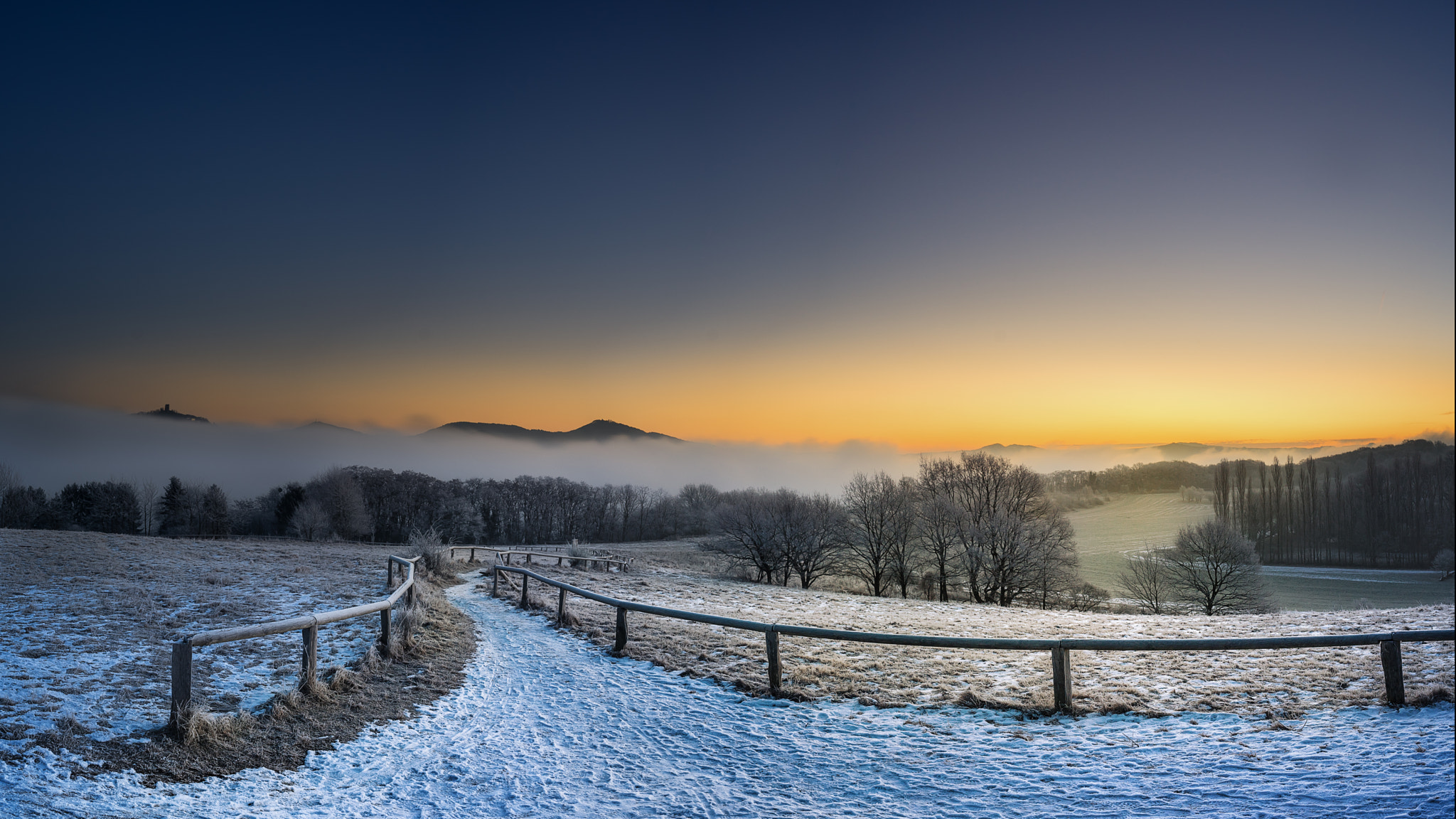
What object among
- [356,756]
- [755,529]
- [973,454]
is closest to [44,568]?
[356,756]

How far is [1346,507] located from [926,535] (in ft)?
164

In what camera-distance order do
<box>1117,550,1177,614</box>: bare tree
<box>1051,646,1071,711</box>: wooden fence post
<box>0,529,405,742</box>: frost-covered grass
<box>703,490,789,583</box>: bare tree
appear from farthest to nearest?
1. <box>703,490,789,583</box>: bare tree
2. <box>1117,550,1177,614</box>: bare tree
3. <box>1051,646,1071,711</box>: wooden fence post
4. <box>0,529,405,742</box>: frost-covered grass

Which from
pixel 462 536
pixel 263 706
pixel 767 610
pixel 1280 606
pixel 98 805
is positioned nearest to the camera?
pixel 98 805

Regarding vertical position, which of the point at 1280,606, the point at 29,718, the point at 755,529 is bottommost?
the point at 1280,606

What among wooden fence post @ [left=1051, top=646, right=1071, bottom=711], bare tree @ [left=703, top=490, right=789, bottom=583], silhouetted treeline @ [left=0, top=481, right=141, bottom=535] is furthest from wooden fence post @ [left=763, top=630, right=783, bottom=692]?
silhouetted treeline @ [left=0, top=481, right=141, bottom=535]

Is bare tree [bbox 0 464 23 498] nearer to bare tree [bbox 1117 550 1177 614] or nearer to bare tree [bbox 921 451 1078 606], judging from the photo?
bare tree [bbox 921 451 1078 606]

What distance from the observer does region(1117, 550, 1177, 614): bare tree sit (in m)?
45.5

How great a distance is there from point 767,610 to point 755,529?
2579cm

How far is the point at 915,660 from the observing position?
1035cm

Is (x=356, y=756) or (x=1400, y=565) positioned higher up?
(x=356, y=756)

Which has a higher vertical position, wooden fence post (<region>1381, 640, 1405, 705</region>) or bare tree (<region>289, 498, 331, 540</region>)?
wooden fence post (<region>1381, 640, 1405, 705</region>)

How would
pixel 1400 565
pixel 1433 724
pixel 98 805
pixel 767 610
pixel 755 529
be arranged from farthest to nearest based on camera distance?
pixel 1400 565, pixel 755 529, pixel 767 610, pixel 1433 724, pixel 98 805

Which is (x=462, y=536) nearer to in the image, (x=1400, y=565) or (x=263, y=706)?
(x=263, y=706)

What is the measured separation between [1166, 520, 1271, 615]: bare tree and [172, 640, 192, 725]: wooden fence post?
168ft
